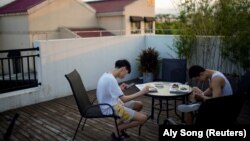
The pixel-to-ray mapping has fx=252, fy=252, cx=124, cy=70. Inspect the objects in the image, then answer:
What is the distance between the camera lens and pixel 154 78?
7.16 meters

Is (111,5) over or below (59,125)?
over

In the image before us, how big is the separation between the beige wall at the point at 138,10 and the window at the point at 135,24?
27 cm

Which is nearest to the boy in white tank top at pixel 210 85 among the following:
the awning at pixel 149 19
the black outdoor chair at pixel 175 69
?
the black outdoor chair at pixel 175 69

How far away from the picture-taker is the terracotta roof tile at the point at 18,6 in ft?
43.7

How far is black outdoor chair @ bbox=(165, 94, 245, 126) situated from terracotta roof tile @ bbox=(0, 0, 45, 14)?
1256cm

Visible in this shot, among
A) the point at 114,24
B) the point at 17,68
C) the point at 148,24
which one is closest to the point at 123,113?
the point at 17,68

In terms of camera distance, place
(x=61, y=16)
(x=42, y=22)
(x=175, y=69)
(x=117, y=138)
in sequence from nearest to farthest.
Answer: (x=117, y=138)
(x=175, y=69)
(x=42, y=22)
(x=61, y=16)

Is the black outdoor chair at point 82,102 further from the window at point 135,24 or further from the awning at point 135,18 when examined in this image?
the window at point 135,24

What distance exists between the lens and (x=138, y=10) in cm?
1827

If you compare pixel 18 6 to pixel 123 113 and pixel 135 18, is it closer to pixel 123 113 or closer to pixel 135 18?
pixel 135 18

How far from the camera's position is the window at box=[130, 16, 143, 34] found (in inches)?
683

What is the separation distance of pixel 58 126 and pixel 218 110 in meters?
2.71

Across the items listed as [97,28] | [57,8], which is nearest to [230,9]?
[57,8]

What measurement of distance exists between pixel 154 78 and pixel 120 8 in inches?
423
